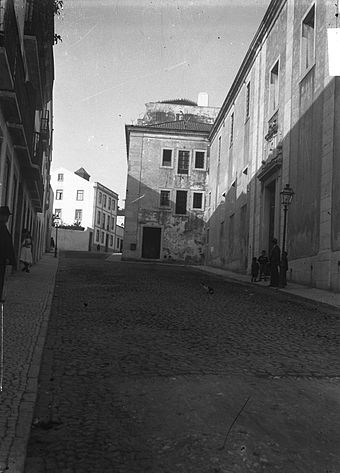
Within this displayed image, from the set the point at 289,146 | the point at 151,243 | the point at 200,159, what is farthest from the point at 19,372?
the point at 200,159

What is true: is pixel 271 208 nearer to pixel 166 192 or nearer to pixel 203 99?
pixel 166 192

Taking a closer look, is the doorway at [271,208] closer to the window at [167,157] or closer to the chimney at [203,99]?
the window at [167,157]

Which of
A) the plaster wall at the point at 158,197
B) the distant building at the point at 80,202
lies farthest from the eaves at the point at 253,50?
the distant building at the point at 80,202

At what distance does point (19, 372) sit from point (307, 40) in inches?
638

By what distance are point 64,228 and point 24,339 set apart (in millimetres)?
59891

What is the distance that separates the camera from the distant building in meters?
70.4

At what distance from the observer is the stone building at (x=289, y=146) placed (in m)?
14.0

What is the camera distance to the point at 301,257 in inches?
627

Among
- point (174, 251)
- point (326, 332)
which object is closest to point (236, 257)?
point (174, 251)

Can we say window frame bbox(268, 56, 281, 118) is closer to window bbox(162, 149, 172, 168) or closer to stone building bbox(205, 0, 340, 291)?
stone building bbox(205, 0, 340, 291)

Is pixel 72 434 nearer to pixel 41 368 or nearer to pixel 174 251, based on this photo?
pixel 41 368

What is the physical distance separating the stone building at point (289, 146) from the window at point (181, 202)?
900cm

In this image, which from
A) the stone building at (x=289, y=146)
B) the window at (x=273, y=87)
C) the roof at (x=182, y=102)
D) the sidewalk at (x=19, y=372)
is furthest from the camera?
the roof at (x=182, y=102)

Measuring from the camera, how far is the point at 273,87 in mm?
21031
